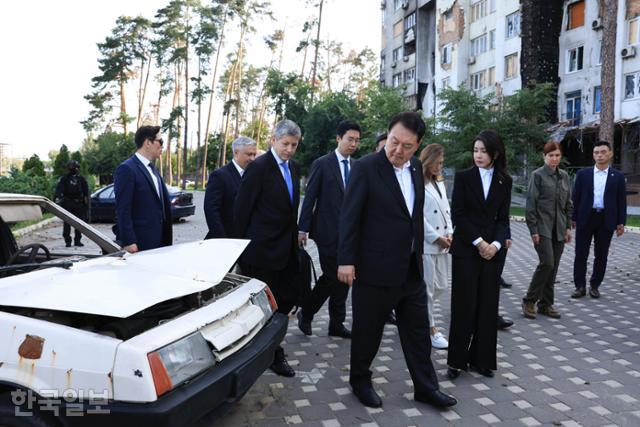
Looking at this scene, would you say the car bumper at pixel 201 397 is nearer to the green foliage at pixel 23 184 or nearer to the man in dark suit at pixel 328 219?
the man in dark suit at pixel 328 219

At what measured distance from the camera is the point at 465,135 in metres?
25.3

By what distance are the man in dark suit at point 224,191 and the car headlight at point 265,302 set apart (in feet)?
6.28

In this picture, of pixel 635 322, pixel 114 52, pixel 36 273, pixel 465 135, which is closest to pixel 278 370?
pixel 36 273

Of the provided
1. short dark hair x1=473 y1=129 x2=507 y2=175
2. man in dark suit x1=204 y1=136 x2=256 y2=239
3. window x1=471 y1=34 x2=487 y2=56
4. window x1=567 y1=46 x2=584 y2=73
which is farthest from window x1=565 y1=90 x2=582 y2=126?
→ short dark hair x1=473 y1=129 x2=507 y2=175

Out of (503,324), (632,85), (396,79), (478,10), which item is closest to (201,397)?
(503,324)

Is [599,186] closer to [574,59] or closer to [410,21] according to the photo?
[574,59]

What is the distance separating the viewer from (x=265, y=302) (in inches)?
144

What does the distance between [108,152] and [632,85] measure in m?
44.8

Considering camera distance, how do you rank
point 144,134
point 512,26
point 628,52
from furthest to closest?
point 512,26, point 628,52, point 144,134

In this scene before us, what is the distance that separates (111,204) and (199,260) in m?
15.5

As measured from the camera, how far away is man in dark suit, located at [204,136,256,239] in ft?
18.2

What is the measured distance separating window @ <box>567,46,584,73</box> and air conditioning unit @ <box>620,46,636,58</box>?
3.39m

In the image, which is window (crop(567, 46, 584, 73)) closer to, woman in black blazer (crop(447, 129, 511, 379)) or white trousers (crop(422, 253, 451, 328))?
white trousers (crop(422, 253, 451, 328))

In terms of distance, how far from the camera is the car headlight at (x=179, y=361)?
2355 millimetres
